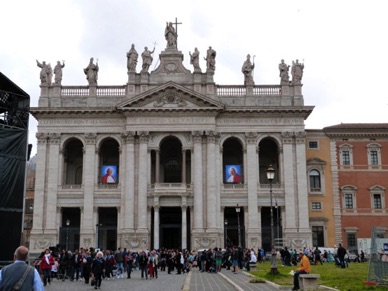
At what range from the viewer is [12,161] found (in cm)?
2508

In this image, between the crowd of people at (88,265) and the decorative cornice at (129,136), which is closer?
the crowd of people at (88,265)

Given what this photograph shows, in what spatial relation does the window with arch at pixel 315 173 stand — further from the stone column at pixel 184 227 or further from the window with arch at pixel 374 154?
the stone column at pixel 184 227

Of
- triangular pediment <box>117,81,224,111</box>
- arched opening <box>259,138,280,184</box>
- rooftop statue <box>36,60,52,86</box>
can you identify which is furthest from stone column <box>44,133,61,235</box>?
arched opening <box>259,138,280,184</box>

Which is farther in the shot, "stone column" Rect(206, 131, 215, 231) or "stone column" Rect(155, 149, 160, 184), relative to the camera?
"stone column" Rect(155, 149, 160, 184)

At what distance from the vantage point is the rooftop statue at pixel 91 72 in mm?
54750

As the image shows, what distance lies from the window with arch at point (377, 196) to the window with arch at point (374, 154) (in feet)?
8.18

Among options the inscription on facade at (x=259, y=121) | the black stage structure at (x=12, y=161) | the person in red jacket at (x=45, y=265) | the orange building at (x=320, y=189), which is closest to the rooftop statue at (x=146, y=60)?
the inscription on facade at (x=259, y=121)

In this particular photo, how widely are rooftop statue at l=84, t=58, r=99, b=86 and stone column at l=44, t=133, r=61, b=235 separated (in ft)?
20.5

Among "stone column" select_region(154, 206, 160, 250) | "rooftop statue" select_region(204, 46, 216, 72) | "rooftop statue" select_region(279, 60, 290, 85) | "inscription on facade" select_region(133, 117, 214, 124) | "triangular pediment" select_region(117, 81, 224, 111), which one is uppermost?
"rooftop statue" select_region(204, 46, 216, 72)

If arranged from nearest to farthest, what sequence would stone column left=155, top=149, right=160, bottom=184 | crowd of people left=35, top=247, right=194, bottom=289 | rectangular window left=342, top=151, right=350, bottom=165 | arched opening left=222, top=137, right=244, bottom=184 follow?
crowd of people left=35, top=247, right=194, bottom=289 → stone column left=155, top=149, right=160, bottom=184 → arched opening left=222, top=137, right=244, bottom=184 → rectangular window left=342, top=151, right=350, bottom=165

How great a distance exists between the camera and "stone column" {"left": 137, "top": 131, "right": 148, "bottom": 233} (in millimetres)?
50938

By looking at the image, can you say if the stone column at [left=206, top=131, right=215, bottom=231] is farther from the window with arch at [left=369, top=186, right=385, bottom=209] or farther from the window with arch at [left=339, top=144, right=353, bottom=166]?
the window with arch at [left=369, top=186, right=385, bottom=209]

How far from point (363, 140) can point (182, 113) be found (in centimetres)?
1838

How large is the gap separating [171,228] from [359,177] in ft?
62.9
